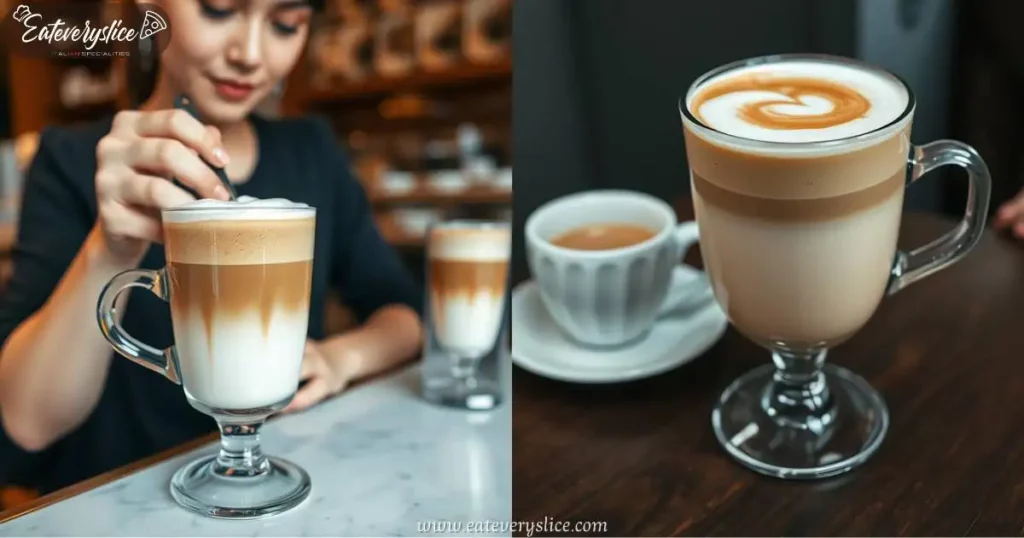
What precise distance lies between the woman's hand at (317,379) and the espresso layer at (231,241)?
107 mm

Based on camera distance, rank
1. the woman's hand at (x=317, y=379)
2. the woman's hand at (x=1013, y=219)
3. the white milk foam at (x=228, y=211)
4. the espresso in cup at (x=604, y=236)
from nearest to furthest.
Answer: the white milk foam at (x=228, y=211) < the woman's hand at (x=317, y=379) < the espresso in cup at (x=604, y=236) < the woman's hand at (x=1013, y=219)

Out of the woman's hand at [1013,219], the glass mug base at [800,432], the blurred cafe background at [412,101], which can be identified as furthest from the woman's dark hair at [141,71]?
the blurred cafe background at [412,101]

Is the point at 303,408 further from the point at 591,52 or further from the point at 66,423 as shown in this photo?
the point at 591,52

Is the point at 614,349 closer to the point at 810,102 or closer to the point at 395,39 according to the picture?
the point at 810,102

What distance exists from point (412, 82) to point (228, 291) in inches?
48.8

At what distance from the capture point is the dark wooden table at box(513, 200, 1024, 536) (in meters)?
0.37

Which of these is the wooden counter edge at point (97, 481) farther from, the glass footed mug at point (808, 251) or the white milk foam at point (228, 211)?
the glass footed mug at point (808, 251)

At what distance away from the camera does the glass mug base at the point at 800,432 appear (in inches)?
16.4

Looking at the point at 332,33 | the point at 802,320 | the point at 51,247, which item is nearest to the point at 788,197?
the point at 802,320

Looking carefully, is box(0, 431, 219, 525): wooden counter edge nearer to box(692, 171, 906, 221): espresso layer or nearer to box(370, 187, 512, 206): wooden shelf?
box(692, 171, 906, 221): espresso layer

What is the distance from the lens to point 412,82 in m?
1.52

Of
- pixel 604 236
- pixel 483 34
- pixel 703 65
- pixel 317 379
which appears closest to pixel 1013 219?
pixel 703 65

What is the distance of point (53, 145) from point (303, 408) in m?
0.22

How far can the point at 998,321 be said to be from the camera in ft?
1.92
